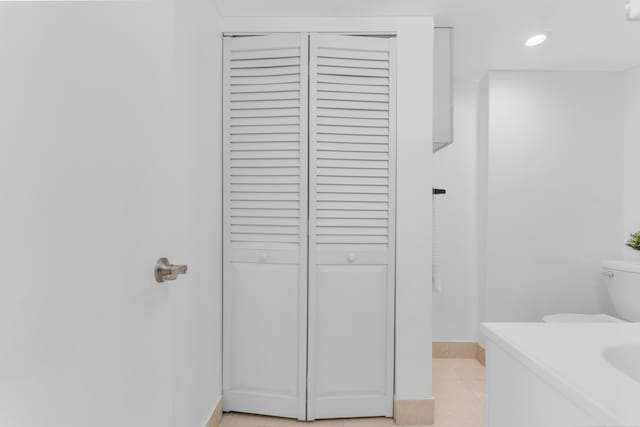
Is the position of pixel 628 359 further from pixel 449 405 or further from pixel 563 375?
pixel 449 405

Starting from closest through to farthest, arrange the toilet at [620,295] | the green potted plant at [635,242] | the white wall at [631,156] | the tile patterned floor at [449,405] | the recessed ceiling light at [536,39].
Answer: the tile patterned floor at [449,405] < the recessed ceiling light at [536,39] < the toilet at [620,295] < the green potted plant at [635,242] < the white wall at [631,156]

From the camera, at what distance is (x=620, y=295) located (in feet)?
9.56

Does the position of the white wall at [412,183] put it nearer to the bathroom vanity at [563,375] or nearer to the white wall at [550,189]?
A: the white wall at [550,189]

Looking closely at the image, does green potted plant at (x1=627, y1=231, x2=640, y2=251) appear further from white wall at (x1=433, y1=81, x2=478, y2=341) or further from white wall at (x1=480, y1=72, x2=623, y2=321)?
white wall at (x1=433, y1=81, x2=478, y2=341)

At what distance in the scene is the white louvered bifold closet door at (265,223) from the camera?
7.79 feet

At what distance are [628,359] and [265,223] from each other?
1.77 meters

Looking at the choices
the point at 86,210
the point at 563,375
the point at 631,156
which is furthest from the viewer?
the point at 631,156

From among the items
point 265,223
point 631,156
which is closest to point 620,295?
point 631,156

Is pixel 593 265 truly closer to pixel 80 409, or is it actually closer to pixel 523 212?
pixel 523 212

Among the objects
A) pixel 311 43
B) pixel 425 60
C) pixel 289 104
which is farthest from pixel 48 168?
pixel 425 60

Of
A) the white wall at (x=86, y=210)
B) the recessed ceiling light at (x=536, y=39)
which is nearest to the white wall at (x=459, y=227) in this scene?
the recessed ceiling light at (x=536, y=39)

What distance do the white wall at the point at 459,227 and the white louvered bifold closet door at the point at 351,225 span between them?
1176mm

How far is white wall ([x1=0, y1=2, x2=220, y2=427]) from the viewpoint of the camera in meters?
0.75

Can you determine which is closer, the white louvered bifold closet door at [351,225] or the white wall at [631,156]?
the white louvered bifold closet door at [351,225]
